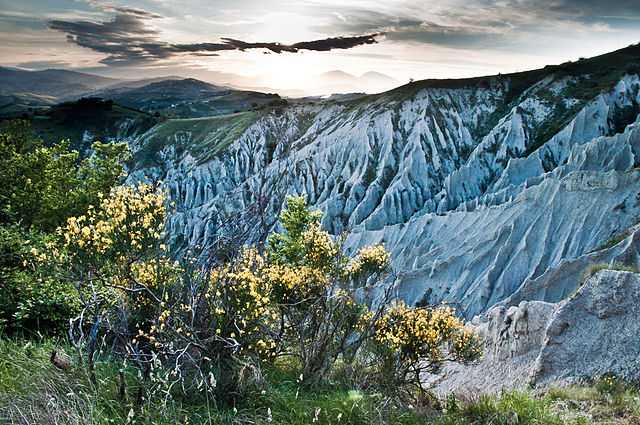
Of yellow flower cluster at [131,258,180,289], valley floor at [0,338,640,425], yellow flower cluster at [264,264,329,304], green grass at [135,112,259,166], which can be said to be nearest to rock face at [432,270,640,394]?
yellow flower cluster at [264,264,329,304]

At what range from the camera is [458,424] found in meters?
5.95

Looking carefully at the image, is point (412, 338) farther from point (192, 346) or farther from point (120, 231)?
point (120, 231)

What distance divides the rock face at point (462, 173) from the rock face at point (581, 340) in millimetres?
8635

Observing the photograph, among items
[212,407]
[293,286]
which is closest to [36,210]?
[293,286]

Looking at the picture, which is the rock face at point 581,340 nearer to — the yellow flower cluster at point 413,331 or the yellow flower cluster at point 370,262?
the yellow flower cluster at point 413,331

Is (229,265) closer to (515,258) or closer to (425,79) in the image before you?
(515,258)

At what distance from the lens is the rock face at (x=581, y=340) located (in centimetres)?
1223

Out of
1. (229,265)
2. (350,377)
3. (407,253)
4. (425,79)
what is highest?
(425,79)

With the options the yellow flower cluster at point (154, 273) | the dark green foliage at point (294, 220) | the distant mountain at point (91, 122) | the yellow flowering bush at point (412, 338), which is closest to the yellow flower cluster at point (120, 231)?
the yellow flower cluster at point (154, 273)

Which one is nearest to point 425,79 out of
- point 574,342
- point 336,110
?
point 336,110

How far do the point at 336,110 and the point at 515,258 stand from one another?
187 feet

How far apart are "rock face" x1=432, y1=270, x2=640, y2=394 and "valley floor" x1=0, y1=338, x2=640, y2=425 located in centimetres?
515

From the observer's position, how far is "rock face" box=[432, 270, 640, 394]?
1223 cm

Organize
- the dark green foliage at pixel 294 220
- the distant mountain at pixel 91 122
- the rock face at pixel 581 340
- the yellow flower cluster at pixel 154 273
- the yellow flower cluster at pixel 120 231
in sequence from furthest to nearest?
the distant mountain at pixel 91 122
the dark green foliage at pixel 294 220
the rock face at pixel 581 340
the yellow flower cluster at pixel 154 273
the yellow flower cluster at pixel 120 231
